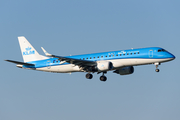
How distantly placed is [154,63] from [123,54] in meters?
5.25

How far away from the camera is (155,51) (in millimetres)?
54688

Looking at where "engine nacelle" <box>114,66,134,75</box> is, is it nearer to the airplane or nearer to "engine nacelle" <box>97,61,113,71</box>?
the airplane

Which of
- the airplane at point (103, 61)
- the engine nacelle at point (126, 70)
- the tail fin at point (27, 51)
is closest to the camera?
the airplane at point (103, 61)

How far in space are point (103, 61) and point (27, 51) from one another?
56.9ft

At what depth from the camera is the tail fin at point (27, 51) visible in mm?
64294

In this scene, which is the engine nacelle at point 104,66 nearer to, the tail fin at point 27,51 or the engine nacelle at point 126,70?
the engine nacelle at point 126,70

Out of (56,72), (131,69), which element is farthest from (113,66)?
(56,72)

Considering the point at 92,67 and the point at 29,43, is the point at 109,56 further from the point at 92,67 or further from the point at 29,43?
the point at 29,43

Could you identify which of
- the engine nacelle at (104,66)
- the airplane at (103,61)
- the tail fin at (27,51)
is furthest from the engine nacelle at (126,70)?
the tail fin at (27,51)

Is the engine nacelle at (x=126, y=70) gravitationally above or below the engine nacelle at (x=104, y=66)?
below

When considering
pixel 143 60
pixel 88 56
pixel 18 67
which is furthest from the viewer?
pixel 18 67

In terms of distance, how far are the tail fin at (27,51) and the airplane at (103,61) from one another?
0.88m

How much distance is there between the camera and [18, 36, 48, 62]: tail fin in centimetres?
6429

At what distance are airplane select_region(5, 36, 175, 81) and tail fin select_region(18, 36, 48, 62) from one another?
875 millimetres
